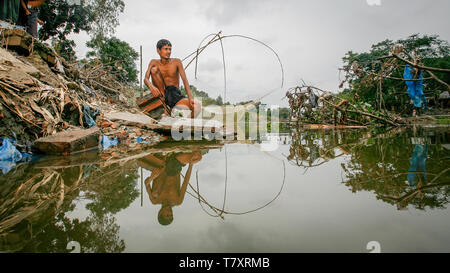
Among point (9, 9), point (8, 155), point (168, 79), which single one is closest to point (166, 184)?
point (8, 155)

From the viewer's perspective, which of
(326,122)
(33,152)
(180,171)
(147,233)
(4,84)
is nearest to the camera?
(147,233)

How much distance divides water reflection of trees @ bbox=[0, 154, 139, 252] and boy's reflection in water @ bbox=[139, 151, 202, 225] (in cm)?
7

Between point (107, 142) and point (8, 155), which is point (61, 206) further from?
point (107, 142)

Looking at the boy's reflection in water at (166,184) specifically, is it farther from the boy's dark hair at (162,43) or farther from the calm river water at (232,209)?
the boy's dark hair at (162,43)

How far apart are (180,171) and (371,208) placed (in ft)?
2.58

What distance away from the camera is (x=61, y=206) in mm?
649

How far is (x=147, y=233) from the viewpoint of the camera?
478 millimetres

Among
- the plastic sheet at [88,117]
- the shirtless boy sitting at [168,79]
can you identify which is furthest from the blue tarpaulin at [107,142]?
the shirtless boy sitting at [168,79]

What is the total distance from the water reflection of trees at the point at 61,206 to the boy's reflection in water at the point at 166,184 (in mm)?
73

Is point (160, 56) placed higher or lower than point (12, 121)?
higher

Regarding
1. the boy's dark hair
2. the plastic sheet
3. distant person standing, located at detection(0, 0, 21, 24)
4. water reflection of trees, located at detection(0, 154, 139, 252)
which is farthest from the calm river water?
distant person standing, located at detection(0, 0, 21, 24)

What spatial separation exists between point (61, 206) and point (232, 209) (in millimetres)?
528
